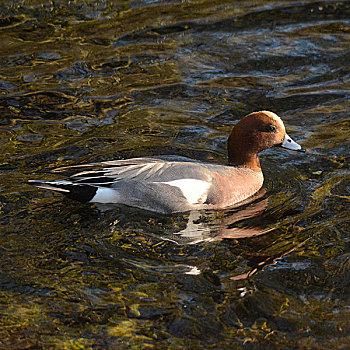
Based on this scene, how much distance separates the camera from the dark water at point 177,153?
431 cm

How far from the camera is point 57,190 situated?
5.76 m

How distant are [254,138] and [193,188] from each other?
3.05ft

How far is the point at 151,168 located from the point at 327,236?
5.57 ft

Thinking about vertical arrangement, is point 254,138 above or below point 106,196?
above

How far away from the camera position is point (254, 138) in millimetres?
6293

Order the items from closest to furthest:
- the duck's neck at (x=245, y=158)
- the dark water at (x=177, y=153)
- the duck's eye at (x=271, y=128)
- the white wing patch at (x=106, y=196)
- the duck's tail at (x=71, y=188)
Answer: the dark water at (x=177, y=153)
the duck's tail at (x=71, y=188)
the white wing patch at (x=106, y=196)
the duck's eye at (x=271, y=128)
the duck's neck at (x=245, y=158)

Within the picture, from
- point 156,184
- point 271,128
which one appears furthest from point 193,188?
point 271,128

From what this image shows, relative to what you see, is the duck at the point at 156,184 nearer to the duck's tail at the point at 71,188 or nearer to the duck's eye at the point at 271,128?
the duck's tail at the point at 71,188

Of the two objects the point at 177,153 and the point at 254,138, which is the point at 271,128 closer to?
the point at 254,138

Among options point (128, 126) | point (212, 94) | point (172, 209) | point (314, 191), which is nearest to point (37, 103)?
point (128, 126)

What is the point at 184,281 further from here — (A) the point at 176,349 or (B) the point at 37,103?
(B) the point at 37,103

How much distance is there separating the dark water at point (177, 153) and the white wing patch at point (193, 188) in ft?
0.54

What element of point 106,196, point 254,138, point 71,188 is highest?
point 254,138

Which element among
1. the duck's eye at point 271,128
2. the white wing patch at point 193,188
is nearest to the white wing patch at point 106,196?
the white wing patch at point 193,188
